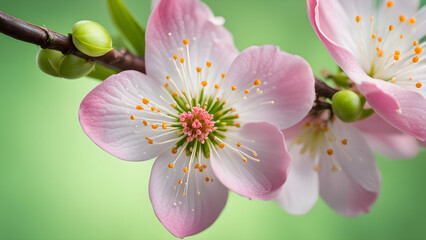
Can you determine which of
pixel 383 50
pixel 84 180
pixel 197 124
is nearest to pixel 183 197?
pixel 197 124

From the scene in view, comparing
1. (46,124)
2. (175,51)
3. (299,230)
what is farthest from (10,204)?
(175,51)

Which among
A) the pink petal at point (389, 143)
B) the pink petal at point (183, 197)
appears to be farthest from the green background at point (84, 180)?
the pink petal at point (183, 197)

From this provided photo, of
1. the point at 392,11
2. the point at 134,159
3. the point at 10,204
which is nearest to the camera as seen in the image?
the point at 134,159

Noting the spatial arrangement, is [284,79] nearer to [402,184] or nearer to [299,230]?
[299,230]

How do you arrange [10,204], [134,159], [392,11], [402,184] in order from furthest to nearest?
[402,184], [10,204], [392,11], [134,159]


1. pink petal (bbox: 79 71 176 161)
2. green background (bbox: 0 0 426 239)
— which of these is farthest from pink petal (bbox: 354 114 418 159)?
green background (bbox: 0 0 426 239)

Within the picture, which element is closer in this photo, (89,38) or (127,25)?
(89,38)

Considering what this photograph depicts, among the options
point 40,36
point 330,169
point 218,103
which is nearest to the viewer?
point 40,36

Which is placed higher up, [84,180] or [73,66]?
[73,66]

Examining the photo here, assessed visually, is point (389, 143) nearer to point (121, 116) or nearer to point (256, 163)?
point (256, 163)
